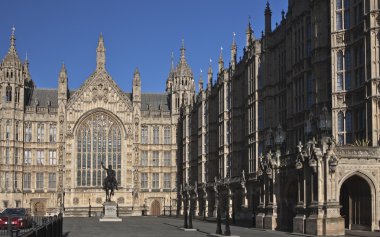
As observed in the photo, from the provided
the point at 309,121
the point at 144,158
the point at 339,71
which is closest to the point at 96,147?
the point at 144,158

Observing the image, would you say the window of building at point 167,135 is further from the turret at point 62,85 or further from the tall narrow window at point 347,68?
the tall narrow window at point 347,68

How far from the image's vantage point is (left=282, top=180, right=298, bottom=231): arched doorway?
48062mm

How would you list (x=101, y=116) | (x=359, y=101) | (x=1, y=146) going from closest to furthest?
(x=359, y=101), (x=1, y=146), (x=101, y=116)

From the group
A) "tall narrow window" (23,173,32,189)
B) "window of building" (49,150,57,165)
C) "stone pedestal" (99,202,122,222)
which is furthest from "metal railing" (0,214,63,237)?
"window of building" (49,150,57,165)

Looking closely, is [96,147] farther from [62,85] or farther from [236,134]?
[236,134]

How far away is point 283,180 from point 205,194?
41822mm

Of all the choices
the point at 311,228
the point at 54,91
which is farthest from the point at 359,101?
the point at 54,91

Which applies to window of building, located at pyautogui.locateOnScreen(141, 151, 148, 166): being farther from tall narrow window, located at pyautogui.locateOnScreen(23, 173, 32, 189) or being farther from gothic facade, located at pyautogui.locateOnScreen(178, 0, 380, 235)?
gothic facade, located at pyautogui.locateOnScreen(178, 0, 380, 235)

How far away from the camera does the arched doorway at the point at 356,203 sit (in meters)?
42.0

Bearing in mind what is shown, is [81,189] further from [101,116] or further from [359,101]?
[359,101]

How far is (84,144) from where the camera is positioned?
106875 millimetres

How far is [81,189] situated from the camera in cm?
10562

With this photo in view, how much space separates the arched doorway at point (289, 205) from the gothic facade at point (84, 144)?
59728 mm

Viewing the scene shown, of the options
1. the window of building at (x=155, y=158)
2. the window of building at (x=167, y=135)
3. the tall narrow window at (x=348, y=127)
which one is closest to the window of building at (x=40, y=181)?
the window of building at (x=155, y=158)
